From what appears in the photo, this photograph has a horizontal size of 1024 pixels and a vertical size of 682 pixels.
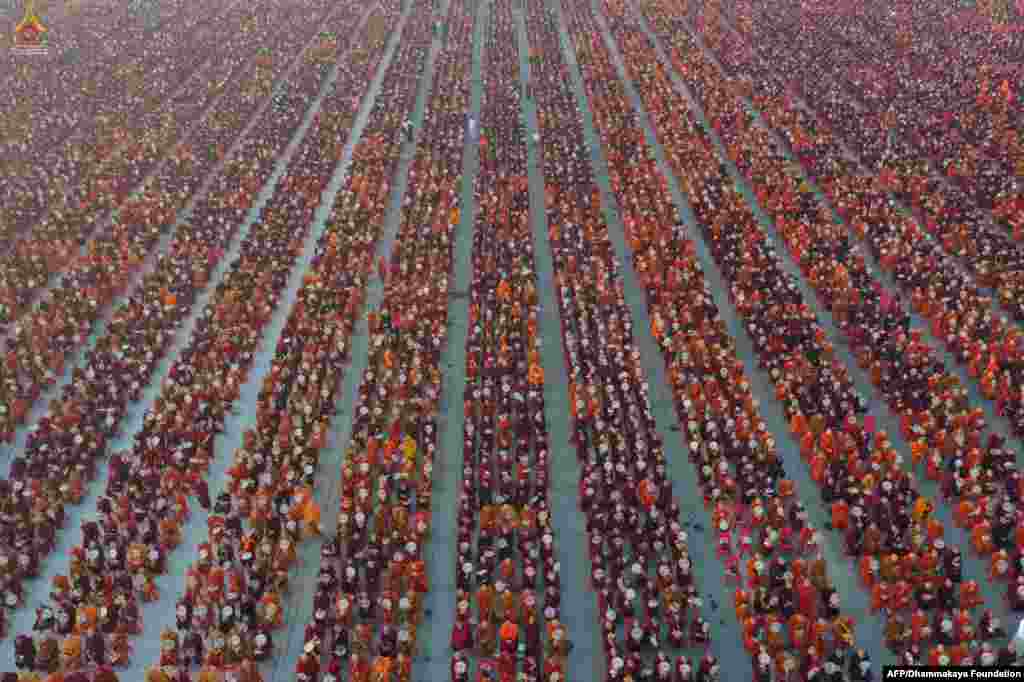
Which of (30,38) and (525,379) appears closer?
(525,379)

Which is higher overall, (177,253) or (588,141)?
(588,141)

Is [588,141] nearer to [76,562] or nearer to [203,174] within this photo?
[203,174]

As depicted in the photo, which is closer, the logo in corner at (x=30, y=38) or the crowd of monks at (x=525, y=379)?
the crowd of monks at (x=525, y=379)

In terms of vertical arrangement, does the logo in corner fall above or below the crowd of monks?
above

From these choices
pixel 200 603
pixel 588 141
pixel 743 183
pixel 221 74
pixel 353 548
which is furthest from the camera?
pixel 221 74

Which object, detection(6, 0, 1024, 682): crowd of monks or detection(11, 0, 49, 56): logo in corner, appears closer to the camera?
detection(6, 0, 1024, 682): crowd of monks

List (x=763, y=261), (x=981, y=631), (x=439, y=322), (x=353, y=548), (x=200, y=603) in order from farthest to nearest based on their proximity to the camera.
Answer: (x=763, y=261) → (x=439, y=322) → (x=353, y=548) → (x=200, y=603) → (x=981, y=631)

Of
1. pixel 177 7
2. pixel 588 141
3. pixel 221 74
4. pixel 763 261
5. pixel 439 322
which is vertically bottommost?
pixel 439 322

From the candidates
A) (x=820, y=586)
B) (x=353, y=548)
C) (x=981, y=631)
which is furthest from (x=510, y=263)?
(x=981, y=631)

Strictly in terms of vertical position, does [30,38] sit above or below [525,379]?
above

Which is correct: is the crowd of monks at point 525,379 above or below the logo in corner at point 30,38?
below

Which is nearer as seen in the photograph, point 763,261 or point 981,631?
point 981,631
